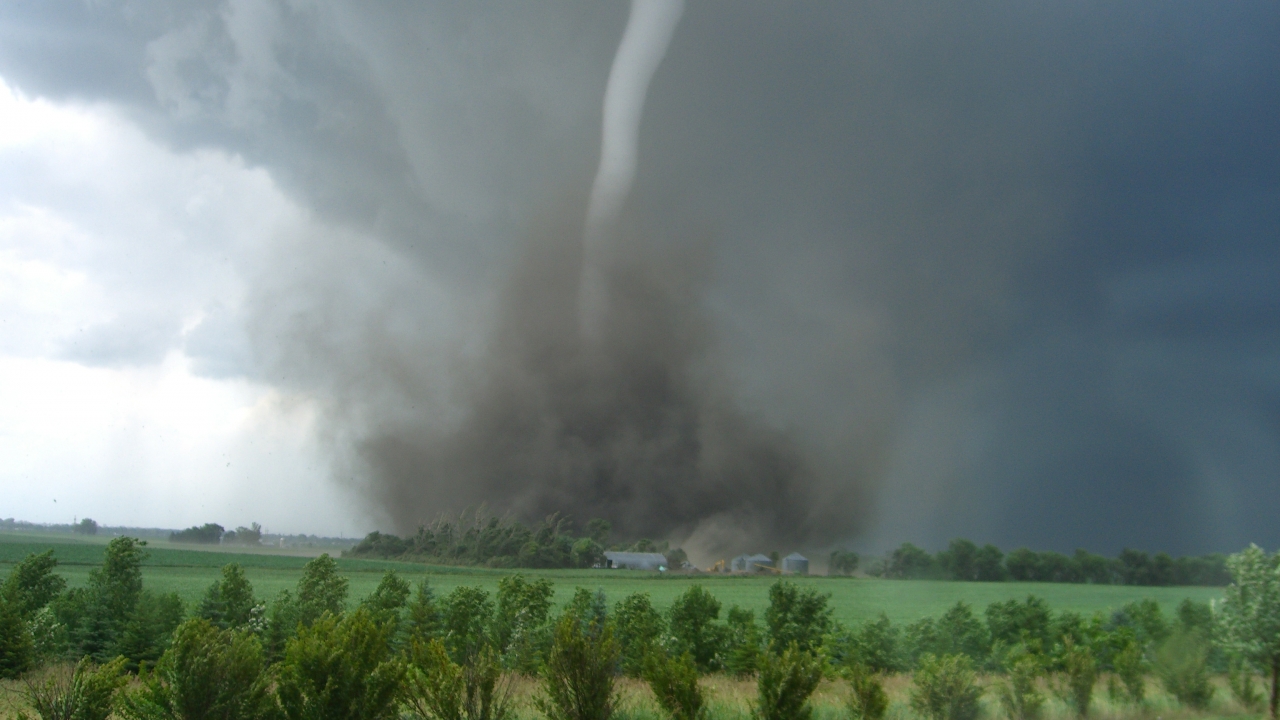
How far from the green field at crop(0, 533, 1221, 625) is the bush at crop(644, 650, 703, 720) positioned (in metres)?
14.6

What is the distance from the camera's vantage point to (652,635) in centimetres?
1822

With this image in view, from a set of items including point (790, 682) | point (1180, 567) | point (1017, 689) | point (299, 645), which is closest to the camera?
point (299, 645)

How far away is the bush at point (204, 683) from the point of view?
31.9 ft

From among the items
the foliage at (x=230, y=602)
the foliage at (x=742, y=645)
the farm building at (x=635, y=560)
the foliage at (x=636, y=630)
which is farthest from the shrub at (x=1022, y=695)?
the farm building at (x=635, y=560)

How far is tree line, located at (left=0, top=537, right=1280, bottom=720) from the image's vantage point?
10117 mm

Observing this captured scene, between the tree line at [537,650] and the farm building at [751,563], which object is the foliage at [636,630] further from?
the farm building at [751,563]

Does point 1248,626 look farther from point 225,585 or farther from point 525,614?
point 225,585

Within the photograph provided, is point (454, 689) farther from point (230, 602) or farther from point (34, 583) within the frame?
point (34, 583)

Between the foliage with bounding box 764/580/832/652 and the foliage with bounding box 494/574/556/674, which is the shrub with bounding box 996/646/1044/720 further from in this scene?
the foliage with bounding box 494/574/556/674

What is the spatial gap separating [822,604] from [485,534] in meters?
74.6

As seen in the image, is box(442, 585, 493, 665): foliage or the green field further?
the green field

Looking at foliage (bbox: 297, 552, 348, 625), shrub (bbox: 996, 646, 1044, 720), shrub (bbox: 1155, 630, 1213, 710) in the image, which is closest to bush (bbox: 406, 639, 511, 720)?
foliage (bbox: 297, 552, 348, 625)

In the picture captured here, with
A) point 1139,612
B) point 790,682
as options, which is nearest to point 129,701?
point 790,682

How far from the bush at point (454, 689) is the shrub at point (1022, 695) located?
11139 millimetres
